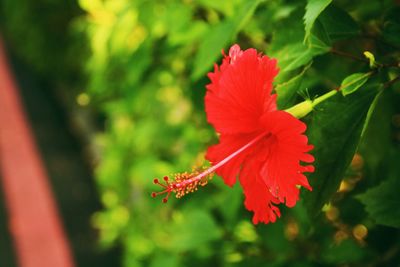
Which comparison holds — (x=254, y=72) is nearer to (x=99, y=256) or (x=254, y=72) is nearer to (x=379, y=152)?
(x=379, y=152)

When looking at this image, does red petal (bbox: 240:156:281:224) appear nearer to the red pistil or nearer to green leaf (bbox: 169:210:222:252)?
the red pistil

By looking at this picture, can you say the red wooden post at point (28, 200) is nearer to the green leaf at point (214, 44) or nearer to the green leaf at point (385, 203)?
the green leaf at point (214, 44)

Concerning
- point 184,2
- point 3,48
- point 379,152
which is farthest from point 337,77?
point 3,48

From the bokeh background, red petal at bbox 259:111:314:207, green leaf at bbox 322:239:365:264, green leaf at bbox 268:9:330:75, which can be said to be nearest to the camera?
red petal at bbox 259:111:314:207

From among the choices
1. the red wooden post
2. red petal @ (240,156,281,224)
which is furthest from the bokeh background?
the red wooden post

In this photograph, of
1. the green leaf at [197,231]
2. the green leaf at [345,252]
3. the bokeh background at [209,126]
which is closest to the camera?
the bokeh background at [209,126]

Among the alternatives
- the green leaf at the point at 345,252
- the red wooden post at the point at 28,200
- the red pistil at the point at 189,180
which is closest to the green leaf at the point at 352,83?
the red pistil at the point at 189,180

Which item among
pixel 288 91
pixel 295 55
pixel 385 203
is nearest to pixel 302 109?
pixel 288 91
